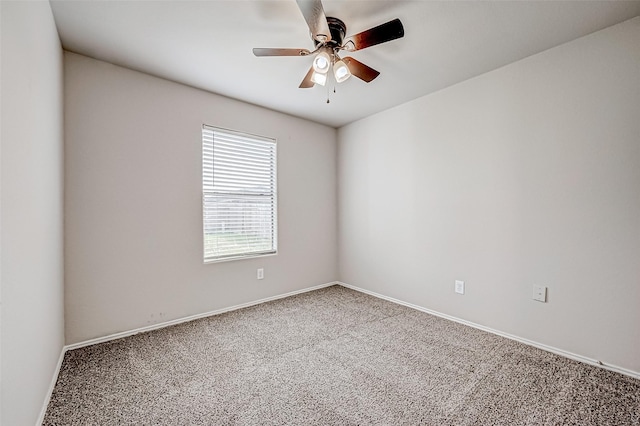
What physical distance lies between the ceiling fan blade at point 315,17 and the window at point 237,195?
1.70 metres

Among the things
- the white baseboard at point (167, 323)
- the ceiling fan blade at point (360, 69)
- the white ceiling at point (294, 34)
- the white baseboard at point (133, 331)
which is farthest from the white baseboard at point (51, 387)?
the ceiling fan blade at point (360, 69)

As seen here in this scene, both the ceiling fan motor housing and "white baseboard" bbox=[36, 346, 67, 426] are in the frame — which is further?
the ceiling fan motor housing

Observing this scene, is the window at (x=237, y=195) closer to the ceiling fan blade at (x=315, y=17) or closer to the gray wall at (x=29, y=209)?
the gray wall at (x=29, y=209)

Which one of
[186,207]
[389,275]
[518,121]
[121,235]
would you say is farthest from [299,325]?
[518,121]

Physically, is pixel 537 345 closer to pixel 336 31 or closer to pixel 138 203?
pixel 336 31

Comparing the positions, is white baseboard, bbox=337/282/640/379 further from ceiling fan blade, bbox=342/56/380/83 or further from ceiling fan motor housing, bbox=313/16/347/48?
ceiling fan motor housing, bbox=313/16/347/48

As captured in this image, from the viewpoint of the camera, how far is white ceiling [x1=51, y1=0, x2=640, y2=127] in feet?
5.72

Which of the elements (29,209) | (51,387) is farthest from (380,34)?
(51,387)

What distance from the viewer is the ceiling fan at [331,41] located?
153cm

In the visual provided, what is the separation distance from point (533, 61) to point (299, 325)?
2.98 m

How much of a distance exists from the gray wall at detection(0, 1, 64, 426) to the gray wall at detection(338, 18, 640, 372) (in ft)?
9.80

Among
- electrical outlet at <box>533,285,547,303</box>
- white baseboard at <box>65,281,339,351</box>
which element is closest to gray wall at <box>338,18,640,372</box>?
electrical outlet at <box>533,285,547,303</box>

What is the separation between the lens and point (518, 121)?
236 centimetres

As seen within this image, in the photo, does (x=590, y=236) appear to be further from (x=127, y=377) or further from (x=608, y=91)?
(x=127, y=377)
